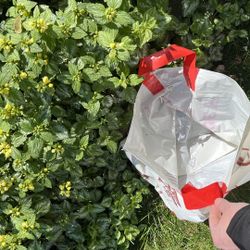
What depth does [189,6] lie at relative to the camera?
77.2 inches

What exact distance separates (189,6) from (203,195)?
2.43 ft

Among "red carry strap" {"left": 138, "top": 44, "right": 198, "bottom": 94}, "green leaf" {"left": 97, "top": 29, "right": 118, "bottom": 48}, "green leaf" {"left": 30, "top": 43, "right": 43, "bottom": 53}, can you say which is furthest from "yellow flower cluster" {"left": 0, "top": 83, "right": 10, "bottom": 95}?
"red carry strap" {"left": 138, "top": 44, "right": 198, "bottom": 94}

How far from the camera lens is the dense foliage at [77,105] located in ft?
4.78

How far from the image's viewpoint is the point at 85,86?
161 centimetres

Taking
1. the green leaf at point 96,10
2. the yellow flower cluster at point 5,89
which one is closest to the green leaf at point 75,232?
the yellow flower cluster at point 5,89

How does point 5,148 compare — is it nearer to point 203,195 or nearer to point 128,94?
point 128,94

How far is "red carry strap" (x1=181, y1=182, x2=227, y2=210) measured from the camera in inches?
74.7

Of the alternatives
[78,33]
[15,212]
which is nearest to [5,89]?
[78,33]

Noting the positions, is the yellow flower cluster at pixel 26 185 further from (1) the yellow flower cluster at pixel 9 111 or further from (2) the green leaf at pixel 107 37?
(2) the green leaf at pixel 107 37

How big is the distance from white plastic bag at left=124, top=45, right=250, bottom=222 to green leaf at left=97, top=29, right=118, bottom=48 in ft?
0.97

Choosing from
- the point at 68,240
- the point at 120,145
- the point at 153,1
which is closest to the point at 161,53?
the point at 153,1

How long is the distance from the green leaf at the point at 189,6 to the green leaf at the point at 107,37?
0.54 m

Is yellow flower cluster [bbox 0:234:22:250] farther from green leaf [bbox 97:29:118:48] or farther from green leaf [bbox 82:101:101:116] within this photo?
green leaf [bbox 97:29:118:48]

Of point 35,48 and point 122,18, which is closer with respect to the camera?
point 35,48
